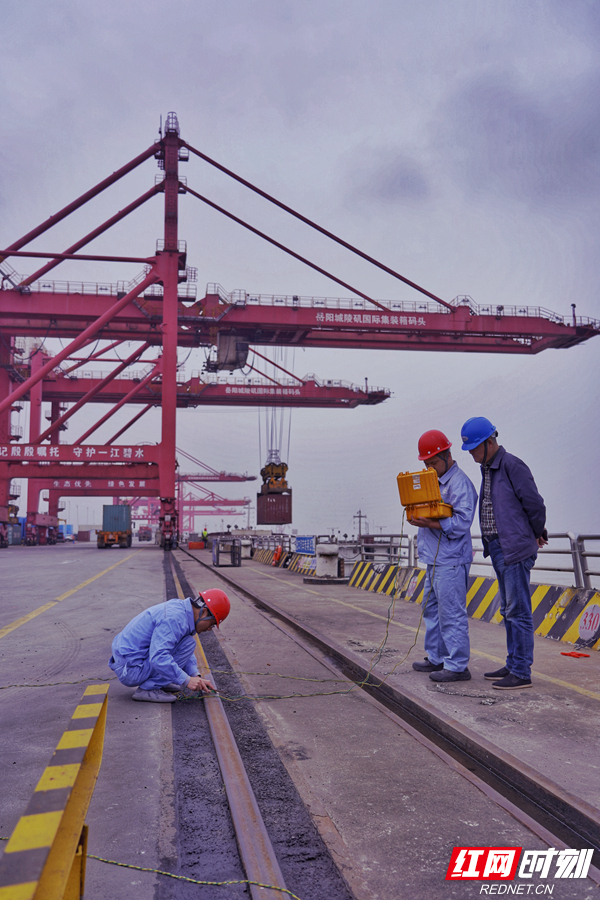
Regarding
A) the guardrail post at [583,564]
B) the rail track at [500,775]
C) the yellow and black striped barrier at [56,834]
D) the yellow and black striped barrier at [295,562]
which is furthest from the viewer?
the yellow and black striped barrier at [295,562]

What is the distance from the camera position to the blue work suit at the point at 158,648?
3895 mm

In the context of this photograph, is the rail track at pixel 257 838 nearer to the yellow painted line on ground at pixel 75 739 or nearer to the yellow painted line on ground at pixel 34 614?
the yellow painted line on ground at pixel 75 739

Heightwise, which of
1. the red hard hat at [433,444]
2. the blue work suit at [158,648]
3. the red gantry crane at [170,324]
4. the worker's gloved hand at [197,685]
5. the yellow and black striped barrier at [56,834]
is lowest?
the worker's gloved hand at [197,685]

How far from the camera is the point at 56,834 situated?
1.29m

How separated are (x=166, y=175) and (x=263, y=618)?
109 ft

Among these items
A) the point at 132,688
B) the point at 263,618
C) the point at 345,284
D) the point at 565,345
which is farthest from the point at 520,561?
the point at 565,345

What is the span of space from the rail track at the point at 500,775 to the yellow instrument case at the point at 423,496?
1267mm

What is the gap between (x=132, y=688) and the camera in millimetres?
4480

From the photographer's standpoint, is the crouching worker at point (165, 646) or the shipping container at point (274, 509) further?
the shipping container at point (274, 509)

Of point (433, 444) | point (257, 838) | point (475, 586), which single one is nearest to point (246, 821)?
point (257, 838)

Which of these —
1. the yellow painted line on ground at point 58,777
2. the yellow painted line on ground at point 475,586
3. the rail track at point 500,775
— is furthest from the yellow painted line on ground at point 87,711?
the yellow painted line on ground at point 475,586

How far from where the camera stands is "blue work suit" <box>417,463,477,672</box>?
4465mm

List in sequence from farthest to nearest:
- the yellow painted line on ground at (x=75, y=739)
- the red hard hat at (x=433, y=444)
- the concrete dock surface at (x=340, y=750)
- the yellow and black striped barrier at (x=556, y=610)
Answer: the yellow and black striped barrier at (x=556, y=610) → the red hard hat at (x=433, y=444) → the concrete dock surface at (x=340, y=750) → the yellow painted line on ground at (x=75, y=739)

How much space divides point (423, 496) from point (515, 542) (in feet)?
2.34
